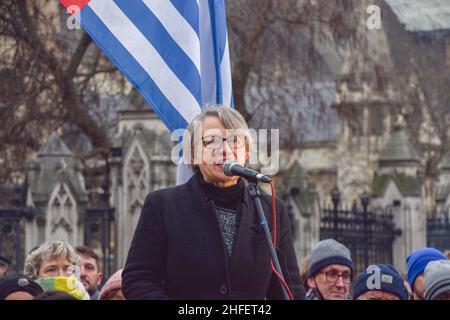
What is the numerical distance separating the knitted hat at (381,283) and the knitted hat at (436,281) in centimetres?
31

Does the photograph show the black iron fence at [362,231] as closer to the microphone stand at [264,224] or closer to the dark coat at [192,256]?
the dark coat at [192,256]

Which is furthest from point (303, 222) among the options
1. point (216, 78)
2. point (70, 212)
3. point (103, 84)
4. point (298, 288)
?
point (298, 288)

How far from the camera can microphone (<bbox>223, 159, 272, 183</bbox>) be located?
524cm

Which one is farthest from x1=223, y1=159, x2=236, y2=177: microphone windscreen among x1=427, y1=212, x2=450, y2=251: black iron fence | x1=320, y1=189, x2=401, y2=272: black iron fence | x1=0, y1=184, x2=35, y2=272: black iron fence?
x1=427, y1=212, x2=450, y2=251: black iron fence

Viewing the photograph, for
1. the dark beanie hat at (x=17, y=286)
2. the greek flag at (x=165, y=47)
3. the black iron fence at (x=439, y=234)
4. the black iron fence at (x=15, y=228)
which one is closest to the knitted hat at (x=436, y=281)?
the greek flag at (x=165, y=47)

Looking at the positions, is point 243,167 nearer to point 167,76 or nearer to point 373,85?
point 167,76

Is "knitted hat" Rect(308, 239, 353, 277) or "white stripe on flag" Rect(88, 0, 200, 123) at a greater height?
"white stripe on flag" Rect(88, 0, 200, 123)

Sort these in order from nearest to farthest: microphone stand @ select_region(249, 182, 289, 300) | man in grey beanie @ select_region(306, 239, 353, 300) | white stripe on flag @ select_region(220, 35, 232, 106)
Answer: microphone stand @ select_region(249, 182, 289, 300) < white stripe on flag @ select_region(220, 35, 232, 106) < man in grey beanie @ select_region(306, 239, 353, 300)

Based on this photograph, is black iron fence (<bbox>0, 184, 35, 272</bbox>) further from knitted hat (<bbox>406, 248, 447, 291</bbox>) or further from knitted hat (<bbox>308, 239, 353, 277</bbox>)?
knitted hat (<bbox>308, 239, 353, 277</bbox>)

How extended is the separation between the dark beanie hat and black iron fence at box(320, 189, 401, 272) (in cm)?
1191

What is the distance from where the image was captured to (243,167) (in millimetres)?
5348

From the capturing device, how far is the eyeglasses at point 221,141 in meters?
5.53
